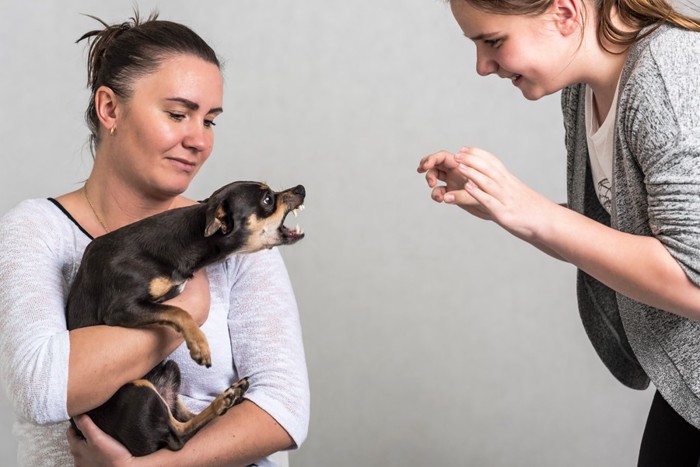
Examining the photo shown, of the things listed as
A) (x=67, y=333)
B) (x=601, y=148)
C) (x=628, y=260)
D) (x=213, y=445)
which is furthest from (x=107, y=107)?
(x=628, y=260)

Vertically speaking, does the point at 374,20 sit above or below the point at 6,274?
above

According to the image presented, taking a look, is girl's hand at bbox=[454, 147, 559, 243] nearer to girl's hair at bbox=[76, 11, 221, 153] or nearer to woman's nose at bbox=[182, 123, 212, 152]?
woman's nose at bbox=[182, 123, 212, 152]

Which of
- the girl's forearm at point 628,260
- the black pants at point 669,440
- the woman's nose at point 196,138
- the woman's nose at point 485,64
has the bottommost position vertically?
the black pants at point 669,440

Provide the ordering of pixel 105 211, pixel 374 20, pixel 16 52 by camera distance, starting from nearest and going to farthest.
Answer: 1. pixel 105 211
2. pixel 16 52
3. pixel 374 20

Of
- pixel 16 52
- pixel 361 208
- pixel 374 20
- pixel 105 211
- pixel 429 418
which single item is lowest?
pixel 429 418

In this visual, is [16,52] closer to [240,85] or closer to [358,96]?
[240,85]

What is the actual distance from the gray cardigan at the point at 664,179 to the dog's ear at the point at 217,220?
0.76 metres

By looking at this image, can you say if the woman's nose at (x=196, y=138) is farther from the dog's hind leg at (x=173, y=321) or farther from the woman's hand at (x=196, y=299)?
the dog's hind leg at (x=173, y=321)

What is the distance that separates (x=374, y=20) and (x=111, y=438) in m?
2.05

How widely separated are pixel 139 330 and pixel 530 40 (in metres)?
0.92

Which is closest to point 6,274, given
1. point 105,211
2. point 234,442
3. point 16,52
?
point 105,211

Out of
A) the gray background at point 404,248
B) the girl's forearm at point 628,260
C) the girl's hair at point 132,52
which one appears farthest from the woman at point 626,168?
the gray background at point 404,248

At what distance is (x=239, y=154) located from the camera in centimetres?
334

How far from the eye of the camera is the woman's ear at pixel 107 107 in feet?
6.49
